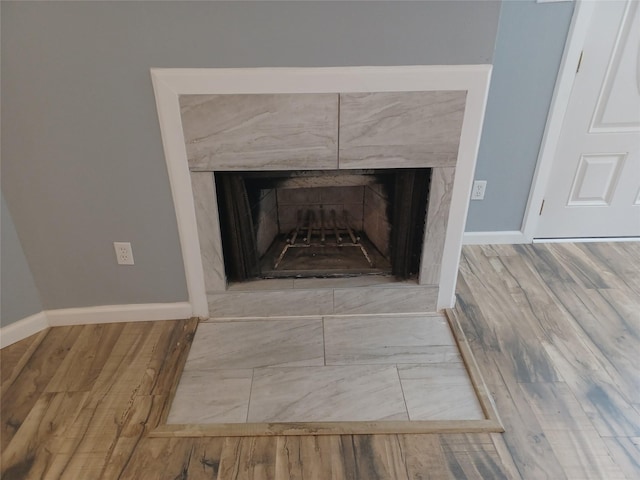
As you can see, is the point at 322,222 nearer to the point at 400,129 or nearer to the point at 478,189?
the point at 400,129

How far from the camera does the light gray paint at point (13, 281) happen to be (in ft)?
6.12

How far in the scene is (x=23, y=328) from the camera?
79.8 inches

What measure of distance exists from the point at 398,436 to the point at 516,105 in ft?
5.61

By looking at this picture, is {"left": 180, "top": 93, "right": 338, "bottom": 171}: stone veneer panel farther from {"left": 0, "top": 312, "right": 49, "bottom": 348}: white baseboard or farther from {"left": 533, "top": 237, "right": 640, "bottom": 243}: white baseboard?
{"left": 533, "top": 237, "right": 640, "bottom": 243}: white baseboard

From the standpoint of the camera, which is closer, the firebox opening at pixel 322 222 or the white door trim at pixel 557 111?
the firebox opening at pixel 322 222

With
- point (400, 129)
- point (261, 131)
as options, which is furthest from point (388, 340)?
point (261, 131)

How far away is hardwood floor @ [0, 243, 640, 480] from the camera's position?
4.87 ft

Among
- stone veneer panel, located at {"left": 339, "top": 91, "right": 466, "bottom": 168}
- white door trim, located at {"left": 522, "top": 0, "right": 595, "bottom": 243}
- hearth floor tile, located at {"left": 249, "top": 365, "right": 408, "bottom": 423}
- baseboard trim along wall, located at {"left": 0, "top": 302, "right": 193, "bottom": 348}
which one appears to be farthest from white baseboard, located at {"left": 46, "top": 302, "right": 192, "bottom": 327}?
white door trim, located at {"left": 522, "top": 0, "right": 595, "bottom": 243}

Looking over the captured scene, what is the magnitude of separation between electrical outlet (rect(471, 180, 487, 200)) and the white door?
377 millimetres

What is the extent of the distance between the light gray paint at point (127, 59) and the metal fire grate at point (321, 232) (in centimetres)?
67

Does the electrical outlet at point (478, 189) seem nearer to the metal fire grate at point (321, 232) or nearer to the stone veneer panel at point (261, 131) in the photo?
the metal fire grate at point (321, 232)

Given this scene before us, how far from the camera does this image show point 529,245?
2715 millimetres

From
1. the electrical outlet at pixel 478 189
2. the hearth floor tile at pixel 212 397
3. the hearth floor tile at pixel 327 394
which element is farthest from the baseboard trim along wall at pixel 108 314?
the electrical outlet at pixel 478 189

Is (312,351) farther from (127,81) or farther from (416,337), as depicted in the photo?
(127,81)
